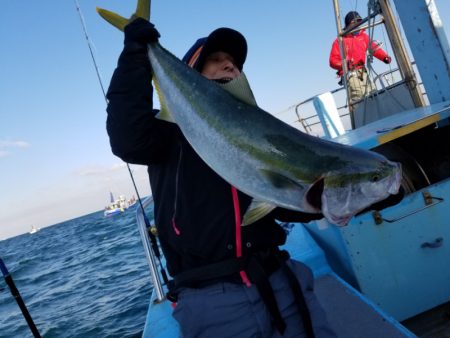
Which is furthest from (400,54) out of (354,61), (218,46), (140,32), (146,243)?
(140,32)

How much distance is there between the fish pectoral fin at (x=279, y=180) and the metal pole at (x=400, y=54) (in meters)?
5.37

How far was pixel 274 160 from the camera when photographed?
1807 mm

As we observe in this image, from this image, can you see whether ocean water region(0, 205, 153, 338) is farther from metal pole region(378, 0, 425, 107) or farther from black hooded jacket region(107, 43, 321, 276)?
metal pole region(378, 0, 425, 107)

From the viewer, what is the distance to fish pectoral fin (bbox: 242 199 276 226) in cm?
173

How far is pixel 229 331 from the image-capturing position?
185 centimetres

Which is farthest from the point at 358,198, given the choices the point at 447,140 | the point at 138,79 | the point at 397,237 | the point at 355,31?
the point at 355,31

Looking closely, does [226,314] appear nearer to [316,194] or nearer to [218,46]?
[316,194]

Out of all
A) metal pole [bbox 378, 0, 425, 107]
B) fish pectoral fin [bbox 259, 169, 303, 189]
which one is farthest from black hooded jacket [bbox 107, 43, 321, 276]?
metal pole [bbox 378, 0, 425, 107]

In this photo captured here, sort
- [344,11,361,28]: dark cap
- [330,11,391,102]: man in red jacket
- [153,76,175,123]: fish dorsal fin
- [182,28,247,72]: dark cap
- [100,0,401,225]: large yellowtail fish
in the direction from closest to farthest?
1. [100,0,401,225]: large yellowtail fish
2. [153,76,175,123]: fish dorsal fin
3. [182,28,247,72]: dark cap
4. [344,11,361,28]: dark cap
5. [330,11,391,102]: man in red jacket

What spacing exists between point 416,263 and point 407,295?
38cm

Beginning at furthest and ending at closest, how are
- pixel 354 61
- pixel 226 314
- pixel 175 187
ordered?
pixel 354 61
pixel 175 187
pixel 226 314

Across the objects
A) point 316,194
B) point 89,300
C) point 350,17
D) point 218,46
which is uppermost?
point 350,17

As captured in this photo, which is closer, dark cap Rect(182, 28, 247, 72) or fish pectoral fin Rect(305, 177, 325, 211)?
fish pectoral fin Rect(305, 177, 325, 211)

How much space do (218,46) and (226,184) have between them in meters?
1.00
